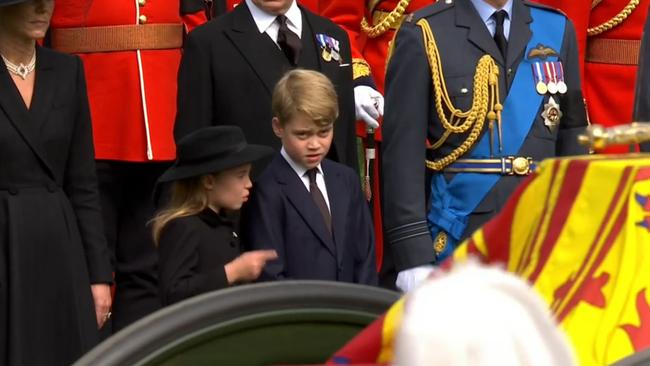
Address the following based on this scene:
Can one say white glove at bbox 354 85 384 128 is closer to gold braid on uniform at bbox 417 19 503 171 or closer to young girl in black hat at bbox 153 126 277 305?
gold braid on uniform at bbox 417 19 503 171

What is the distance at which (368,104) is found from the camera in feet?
19.3

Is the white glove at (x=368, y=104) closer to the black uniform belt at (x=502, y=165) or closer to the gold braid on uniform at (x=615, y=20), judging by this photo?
the black uniform belt at (x=502, y=165)

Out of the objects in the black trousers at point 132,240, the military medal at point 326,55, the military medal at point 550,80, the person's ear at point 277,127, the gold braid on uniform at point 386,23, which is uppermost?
the gold braid on uniform at point 386,23

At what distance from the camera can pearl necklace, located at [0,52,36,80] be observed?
492 centimetres

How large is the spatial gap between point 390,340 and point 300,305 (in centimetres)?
40

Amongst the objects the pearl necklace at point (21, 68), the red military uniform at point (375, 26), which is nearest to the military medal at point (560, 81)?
the red military uniform at point (375, 26)

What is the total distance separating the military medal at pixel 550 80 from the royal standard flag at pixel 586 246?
2.19m

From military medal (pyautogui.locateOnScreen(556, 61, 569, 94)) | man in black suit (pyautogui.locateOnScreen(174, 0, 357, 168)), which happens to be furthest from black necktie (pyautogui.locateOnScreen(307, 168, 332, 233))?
military medal (pyautogui.locateOnScreen(556, 61, 569, 94))

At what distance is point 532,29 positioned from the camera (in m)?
5.04

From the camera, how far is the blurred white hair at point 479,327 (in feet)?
5.45

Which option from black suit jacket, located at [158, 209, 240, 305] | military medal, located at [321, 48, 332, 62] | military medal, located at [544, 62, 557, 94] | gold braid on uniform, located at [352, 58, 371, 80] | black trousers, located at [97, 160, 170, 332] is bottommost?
black trousers, located at [97, 160, 170, 332]

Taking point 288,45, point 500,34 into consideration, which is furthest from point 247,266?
point 288,45

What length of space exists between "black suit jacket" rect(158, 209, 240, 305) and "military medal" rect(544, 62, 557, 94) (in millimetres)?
1061

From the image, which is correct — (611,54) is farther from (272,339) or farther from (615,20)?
(272,339)
